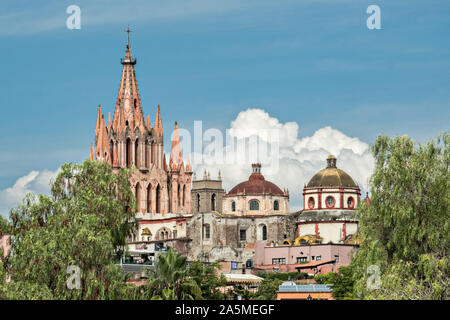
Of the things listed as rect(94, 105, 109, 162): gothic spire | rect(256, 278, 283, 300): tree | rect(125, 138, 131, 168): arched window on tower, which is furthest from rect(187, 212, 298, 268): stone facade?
rect(256, 278, 283, 300): tree

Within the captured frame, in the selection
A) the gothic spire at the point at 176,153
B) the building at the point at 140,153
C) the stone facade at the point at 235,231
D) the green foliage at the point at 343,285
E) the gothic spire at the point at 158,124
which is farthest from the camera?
the gothic spire at the point at 176,153

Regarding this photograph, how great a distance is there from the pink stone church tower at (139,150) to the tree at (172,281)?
83.6 metres

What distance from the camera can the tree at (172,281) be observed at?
72.9m

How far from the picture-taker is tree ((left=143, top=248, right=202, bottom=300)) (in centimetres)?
7294

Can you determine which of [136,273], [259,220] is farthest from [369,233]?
[259,220]

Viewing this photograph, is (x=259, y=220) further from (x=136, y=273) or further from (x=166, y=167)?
(x=136, y=273)

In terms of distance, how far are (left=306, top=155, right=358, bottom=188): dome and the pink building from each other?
35.4 ft

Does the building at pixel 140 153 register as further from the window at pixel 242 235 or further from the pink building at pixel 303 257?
the pink building at pixel 303 257

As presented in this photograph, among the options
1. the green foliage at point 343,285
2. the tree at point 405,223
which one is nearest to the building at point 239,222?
the green foliage at point 343,285

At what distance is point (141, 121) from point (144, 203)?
13323 mm

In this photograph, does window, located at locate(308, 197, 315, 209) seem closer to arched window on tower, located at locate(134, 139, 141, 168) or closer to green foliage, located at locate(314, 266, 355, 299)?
arched window on tower, located at locate(134, 139, 141, 168)

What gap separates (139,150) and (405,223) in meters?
103

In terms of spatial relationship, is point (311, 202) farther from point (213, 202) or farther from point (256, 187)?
point (213, 202)

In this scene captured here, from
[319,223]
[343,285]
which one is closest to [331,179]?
[319,223]
